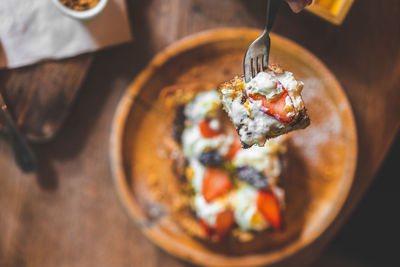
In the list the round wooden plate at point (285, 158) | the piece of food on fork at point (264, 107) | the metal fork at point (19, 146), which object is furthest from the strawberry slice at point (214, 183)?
the metal fork at point (19, 146)

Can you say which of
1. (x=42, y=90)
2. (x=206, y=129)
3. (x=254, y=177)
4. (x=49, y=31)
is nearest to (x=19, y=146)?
(x=42, y=90)

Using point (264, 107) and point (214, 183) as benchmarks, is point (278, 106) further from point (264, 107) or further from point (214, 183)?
point (214, 183)

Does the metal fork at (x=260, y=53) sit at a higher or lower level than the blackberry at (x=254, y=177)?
higher

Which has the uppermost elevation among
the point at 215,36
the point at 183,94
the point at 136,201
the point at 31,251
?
the point at 215,36

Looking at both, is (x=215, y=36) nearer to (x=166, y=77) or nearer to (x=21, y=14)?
(x=166, y=77)

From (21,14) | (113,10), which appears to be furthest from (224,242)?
(21,14)

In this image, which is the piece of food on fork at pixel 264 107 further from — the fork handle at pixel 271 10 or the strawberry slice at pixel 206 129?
the strawberry slice at pixel 206 129

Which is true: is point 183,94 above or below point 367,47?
below
